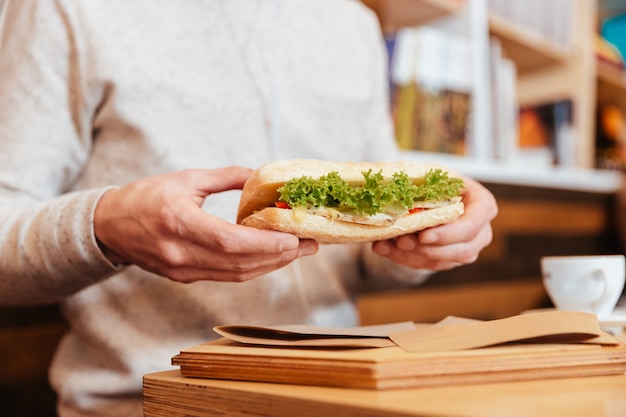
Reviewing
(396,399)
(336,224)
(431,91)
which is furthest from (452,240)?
(431,91)

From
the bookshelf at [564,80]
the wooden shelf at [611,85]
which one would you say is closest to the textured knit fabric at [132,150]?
the bookshelf at [564,80]

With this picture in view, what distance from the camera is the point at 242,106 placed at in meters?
1.21

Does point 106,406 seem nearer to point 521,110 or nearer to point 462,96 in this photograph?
point 462,96

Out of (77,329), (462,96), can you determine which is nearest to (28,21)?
(77,329)

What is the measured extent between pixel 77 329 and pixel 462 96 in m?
1.41

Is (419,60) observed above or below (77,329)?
above

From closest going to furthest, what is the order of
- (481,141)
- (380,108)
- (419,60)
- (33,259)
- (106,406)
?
(33,259)
(106,406)
(380,108)
(419,60)
(481,141)

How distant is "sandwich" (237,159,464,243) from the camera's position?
2.66 ft

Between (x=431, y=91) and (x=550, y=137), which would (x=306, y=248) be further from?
(x=550, y=137)

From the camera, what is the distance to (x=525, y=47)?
252 cm

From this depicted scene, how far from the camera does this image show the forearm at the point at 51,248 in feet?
2.87

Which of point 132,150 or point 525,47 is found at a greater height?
point 525,47

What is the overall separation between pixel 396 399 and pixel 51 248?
56 cm

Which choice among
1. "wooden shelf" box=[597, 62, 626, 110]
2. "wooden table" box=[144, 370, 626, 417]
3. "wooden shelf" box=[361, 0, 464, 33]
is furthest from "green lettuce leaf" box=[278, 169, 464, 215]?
"wooden shelf" box=[597, 62, 626, 110]
